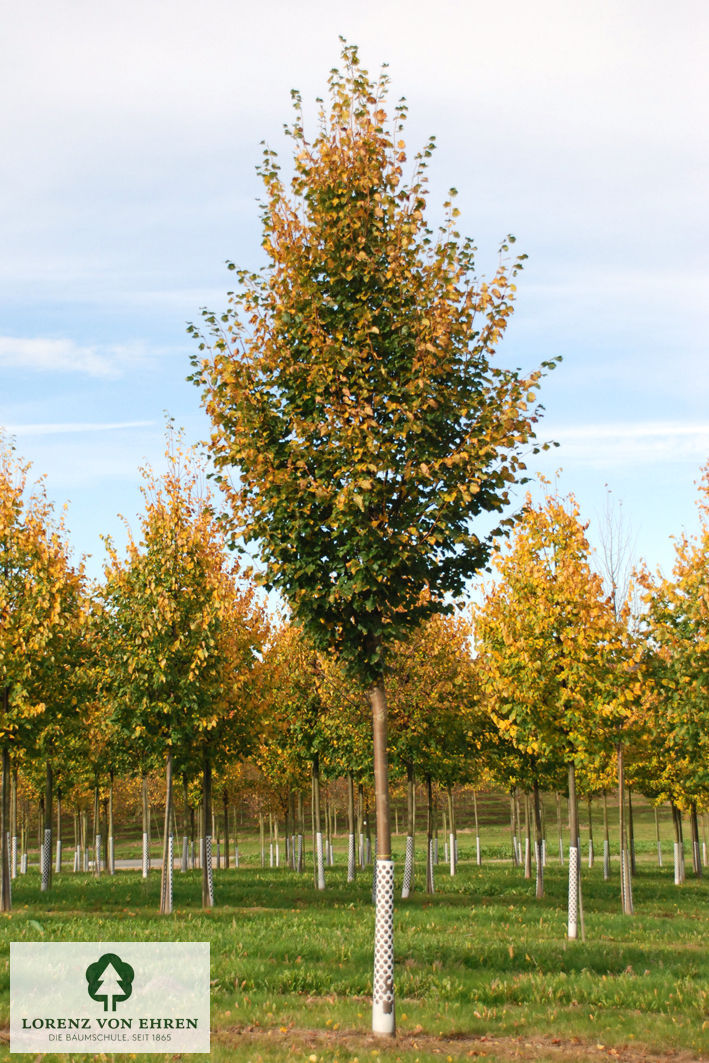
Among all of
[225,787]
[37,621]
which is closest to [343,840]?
[225,787]

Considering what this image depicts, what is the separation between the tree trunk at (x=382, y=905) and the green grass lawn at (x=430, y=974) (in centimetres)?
32

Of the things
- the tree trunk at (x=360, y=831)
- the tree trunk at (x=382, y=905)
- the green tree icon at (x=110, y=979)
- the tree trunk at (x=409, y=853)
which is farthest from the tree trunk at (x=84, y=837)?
the tree trunk at (x=382, y=905)

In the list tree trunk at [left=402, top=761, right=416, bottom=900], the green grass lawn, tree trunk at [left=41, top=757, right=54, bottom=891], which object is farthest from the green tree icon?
tree trunk at [left=41, top=757, right=54, bottom=891]

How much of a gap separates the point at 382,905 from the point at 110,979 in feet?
12.5

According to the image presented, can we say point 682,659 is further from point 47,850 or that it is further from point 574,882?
point 47,850

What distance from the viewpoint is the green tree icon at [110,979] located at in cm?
1105

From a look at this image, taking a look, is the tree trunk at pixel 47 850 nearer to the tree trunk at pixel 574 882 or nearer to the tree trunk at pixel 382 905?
the tree trunk at pixel 574 882

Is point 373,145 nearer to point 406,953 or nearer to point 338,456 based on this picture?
point 338,456

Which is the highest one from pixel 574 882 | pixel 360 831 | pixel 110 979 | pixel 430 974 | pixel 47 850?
pixel 110 979

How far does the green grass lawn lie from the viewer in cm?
1012

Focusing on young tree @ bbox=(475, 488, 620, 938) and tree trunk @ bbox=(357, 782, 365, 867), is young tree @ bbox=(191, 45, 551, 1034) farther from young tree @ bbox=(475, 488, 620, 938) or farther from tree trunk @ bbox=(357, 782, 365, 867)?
tree trunk @ bbox=(357, 782, 365, 867)

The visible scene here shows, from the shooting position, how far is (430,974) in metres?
13.3

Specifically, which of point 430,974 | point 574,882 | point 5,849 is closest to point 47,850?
point 5,849

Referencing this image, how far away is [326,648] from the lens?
12.5 metres
